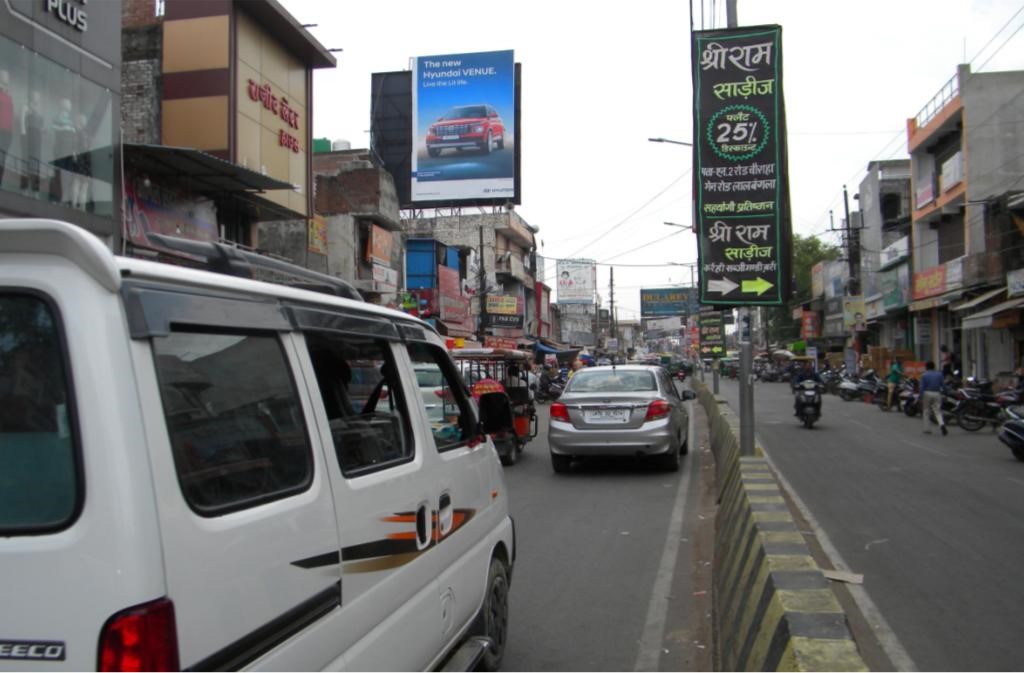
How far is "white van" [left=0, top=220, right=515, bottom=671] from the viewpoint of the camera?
1663mm

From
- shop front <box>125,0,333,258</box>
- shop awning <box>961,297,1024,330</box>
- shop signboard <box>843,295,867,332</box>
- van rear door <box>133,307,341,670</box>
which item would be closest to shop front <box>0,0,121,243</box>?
shop front <box>125,0,333,258</box>

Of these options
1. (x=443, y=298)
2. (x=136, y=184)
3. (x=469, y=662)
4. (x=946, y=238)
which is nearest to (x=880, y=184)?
(x=946, y=238)

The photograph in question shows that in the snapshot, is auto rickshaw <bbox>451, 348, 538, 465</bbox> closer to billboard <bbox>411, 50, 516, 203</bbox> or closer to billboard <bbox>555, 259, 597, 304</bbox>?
billboard <bbox>411, 50, 516, 203</bbox>

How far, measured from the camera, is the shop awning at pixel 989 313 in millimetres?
23266

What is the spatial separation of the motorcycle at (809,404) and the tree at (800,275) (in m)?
54.0

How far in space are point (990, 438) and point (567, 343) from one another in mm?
58488

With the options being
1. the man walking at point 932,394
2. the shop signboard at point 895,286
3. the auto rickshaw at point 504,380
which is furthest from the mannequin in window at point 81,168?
the shop signboard at point 895,286

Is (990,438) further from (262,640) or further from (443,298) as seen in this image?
(443,298)

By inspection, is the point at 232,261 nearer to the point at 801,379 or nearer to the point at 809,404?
the point at 809,404

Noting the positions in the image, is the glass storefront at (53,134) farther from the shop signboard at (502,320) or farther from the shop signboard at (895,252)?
the shop signboard at (895,252)

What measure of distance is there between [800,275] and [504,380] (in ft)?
206

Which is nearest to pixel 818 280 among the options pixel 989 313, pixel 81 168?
pixel 989 313

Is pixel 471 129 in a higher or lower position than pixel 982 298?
higher

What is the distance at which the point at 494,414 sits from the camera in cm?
444
